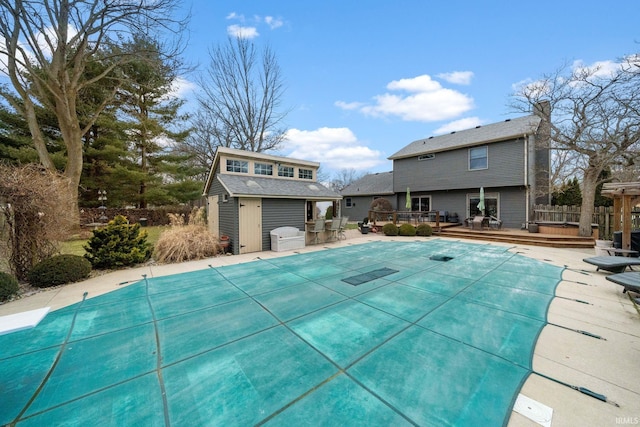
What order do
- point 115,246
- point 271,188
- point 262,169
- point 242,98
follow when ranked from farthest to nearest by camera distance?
point 242,98
point 262,169
point 271,188
point 115,246

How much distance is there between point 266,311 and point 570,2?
46.4 feet

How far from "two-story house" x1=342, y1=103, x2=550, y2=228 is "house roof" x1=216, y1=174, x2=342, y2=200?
847 cm

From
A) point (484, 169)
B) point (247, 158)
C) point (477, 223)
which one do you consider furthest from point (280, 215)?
point (484, 169)

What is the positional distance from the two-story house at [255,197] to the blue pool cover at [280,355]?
13.2 ft

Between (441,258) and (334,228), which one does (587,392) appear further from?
(334,228)

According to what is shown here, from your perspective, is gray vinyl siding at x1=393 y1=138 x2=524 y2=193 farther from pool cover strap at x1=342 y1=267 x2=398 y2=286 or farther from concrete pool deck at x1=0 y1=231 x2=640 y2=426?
pool cover strap at x1=342 y1=267 x2=398 y2=286

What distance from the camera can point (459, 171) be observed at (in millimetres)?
15016

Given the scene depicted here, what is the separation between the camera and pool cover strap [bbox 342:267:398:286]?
17.6 feet

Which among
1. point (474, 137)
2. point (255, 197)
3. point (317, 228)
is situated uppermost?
point (474, 137)

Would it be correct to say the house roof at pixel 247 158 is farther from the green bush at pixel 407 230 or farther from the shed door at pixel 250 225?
the green bush at pixel 407 230

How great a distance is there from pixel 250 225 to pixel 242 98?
13269 millimetres

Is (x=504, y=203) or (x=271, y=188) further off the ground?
(x=271, y=188)

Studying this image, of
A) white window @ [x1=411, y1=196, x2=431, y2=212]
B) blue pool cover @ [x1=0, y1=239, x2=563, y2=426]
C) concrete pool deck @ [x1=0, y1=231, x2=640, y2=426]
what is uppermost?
white window @ [x1=411, y1=196, x2=431, y2=212]

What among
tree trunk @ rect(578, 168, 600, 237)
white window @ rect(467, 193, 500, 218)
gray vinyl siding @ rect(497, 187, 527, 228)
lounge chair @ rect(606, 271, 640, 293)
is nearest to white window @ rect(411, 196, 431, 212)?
white window @ rect(467, 193, 500, 218)
